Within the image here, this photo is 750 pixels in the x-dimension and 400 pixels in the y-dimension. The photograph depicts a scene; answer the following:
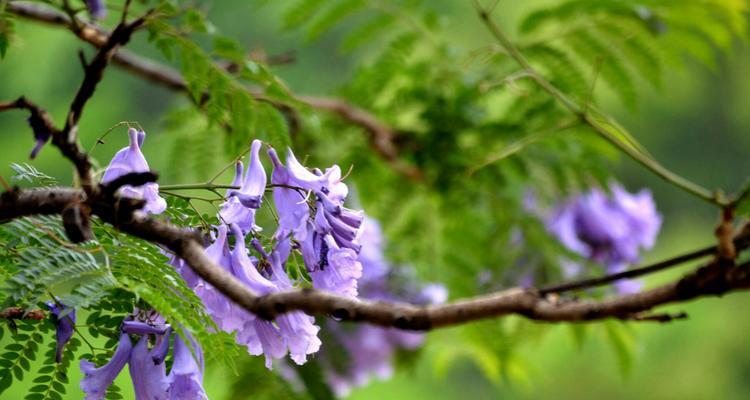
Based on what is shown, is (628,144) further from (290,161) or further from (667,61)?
(667,61)

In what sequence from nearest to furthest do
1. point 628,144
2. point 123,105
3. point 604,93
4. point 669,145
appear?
point 628,144
point 123,105
point 604,93
point 669,145

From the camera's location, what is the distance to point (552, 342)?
6793 millimetres

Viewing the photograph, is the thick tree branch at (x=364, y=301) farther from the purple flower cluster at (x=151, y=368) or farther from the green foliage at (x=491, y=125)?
the green foliage at (x=491, y=125)

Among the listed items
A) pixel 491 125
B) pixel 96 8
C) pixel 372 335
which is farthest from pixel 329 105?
pixel 96 8

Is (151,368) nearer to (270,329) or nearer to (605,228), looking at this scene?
(270,329)

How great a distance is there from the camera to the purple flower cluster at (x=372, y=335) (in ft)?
4.48

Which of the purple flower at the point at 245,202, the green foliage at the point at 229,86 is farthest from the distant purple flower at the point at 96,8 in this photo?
the purple flower at the point at 245,202

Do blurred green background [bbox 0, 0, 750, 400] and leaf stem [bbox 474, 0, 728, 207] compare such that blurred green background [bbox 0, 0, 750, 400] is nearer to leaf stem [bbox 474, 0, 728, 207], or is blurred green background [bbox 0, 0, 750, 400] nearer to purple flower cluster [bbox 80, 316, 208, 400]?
leaf stem [bbox 474, 0, 728, 207]

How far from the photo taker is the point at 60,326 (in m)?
0.50

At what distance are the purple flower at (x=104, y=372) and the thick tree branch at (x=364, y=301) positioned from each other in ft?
0.30

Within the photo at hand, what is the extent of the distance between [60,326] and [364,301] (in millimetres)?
197

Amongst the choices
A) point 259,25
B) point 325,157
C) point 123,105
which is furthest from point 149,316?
point 259,25

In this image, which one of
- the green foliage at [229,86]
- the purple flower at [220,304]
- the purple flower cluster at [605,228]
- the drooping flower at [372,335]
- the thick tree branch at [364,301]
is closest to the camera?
the thick tree branch at [364,301]

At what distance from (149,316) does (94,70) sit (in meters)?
0.13
